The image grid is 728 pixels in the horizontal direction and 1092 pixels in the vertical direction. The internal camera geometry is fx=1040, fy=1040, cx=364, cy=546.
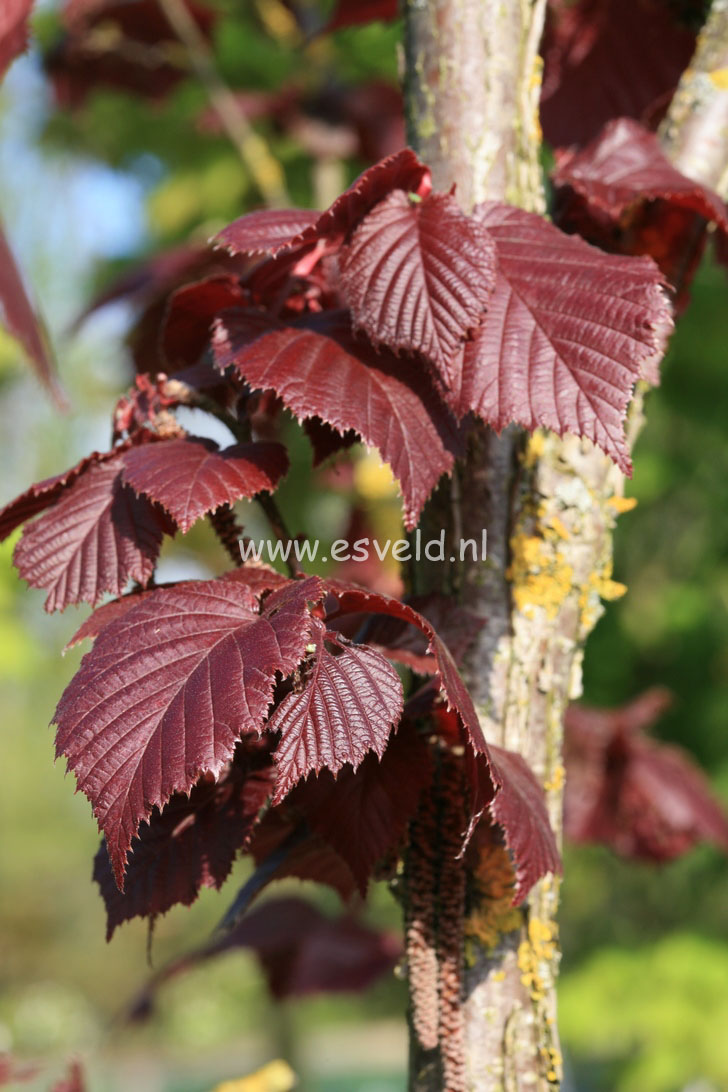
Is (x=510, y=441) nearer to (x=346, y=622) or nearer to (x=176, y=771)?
(x=346, y=622)

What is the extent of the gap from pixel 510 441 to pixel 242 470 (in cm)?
28

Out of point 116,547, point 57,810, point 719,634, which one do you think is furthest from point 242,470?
point 57,810

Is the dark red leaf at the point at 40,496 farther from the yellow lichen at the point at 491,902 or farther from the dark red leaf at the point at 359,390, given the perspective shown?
the yellow lichen at the point at 491,902

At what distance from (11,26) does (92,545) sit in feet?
1.10

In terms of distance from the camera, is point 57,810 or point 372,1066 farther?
point 57,810

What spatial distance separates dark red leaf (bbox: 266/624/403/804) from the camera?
0.58 meters

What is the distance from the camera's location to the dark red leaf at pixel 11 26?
2.04 ft

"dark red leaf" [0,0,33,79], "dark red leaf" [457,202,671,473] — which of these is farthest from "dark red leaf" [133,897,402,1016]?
"dark red leaf" [0,0,33,79]

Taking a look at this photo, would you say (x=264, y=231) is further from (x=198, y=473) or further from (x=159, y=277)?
(x=159, y=277)

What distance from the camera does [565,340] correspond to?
2.39 feet

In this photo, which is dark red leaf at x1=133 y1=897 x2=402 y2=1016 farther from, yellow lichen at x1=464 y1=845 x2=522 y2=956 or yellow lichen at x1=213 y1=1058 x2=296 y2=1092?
yellow lichen at x1=464 y1=845 x2=522 y2=956

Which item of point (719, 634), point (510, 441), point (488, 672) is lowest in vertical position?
point (488, 672)

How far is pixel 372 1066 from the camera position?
834 cm

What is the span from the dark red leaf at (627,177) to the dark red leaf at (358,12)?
26.7 inches
